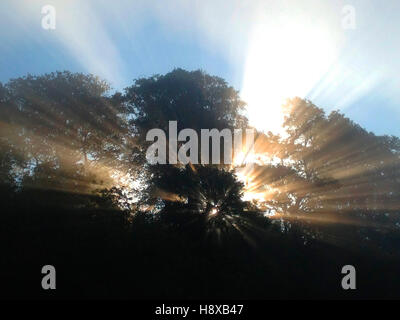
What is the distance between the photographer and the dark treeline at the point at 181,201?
16891 mm

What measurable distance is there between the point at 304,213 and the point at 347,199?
5.68 m

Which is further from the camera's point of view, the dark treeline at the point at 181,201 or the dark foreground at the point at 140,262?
the dark treeline at the point at 181,201

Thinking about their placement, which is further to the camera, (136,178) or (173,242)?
(136,178)

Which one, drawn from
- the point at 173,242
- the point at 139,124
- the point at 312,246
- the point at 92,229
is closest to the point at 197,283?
the point at 173,242

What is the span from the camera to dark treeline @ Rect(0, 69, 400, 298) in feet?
55.4

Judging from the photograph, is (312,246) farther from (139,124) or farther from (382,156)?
(139,124)

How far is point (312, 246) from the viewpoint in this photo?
77.0ft

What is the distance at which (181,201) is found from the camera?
2002 centimetres

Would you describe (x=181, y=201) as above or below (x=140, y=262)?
above

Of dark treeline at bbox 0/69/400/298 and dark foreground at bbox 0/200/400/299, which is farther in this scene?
dark treeline at bbox 0/69/400/298

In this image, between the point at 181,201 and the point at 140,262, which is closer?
the point at 140,262
